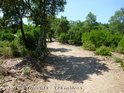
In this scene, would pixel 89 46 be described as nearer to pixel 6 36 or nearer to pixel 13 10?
pixel 13 10

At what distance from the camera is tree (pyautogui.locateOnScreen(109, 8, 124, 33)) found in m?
69.1

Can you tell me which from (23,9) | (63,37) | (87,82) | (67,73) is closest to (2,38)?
(63,37)

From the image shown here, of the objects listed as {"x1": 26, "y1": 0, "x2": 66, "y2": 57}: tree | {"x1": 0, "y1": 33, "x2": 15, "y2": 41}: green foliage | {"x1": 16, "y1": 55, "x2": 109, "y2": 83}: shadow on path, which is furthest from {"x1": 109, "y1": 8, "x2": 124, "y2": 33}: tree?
{"x1": 16, "y1": 55, "x2": 109, "y2": 83}: shadow on path

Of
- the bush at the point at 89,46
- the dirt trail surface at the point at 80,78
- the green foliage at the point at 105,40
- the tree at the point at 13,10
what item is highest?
the tree at the point at 13,10

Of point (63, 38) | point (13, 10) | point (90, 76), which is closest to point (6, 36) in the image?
point (63, 38)

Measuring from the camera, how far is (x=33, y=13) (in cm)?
2089

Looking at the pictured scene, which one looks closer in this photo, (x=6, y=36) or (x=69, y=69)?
(x=69, y=69)

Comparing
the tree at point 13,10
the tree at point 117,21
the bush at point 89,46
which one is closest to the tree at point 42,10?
the tree at point 13,10

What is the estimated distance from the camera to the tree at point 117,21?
69125mm

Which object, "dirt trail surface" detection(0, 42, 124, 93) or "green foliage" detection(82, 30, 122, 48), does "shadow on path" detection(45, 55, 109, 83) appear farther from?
"green foliage" detection(82, 30, 122, 48)

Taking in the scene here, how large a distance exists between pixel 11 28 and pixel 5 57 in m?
4.17

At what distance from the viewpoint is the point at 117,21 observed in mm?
70812

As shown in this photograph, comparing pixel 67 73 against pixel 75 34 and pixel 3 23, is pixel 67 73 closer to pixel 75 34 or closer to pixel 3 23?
pixel 3 23

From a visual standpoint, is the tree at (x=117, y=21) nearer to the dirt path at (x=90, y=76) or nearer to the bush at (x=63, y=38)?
the bush at (x=63, y=38)
